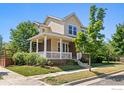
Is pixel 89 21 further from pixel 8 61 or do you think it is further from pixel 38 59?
pixel 8 61

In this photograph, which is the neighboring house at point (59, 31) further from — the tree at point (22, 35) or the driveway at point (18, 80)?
the driveway at point (18, 80)

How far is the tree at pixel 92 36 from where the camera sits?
56.2 ft

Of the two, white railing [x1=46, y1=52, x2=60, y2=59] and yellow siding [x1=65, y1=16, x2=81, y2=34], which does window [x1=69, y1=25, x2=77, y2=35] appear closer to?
yellow siding [x1=65, y1=16, x2=81, y2=34]

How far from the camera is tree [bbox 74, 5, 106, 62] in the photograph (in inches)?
675

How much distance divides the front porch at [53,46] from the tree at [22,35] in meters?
0.63

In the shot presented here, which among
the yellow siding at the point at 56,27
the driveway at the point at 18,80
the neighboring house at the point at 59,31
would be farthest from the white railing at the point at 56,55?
the driveway at the point at 18,80

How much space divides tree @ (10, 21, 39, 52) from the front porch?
0.63 m

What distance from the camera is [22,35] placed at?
2261 centimetres

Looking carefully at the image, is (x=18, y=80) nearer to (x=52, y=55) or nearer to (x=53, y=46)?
(x=52, y=55)

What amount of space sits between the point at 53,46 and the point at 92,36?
8452 millimetres

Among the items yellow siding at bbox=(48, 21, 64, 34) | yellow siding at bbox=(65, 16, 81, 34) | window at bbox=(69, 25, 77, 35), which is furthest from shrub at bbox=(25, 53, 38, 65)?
window at bbox=(69, 25, 77, 35)
